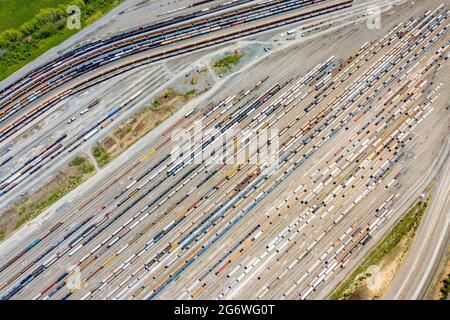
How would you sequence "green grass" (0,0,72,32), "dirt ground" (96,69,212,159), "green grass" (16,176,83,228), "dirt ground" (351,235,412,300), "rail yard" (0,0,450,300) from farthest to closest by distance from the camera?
"green grass" (0,0,72,32) < "dirt ground" (96,69,212,159) < "green grass" (16,176,83,228) < "rail yard" (0,0,450,300) < "dirt ground" (351,235,412,300)

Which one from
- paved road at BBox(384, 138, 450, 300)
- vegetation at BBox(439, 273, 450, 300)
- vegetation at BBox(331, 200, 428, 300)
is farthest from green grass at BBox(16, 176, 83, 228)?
vegetation at BBox(439, 273, 450, 300)

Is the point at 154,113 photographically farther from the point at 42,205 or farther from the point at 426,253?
the point at 426,253

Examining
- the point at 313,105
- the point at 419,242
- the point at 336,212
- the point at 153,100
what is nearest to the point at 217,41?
the point at 153,100

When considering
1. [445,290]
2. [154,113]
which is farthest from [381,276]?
[154,113]

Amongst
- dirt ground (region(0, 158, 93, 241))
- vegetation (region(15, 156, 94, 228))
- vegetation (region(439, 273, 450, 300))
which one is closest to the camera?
vegetation (region(439, 273, 450, 300))

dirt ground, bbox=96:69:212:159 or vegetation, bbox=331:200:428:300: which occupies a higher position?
dirt ground, bbox=96:69:212:159

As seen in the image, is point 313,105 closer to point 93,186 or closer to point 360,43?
point 360,43

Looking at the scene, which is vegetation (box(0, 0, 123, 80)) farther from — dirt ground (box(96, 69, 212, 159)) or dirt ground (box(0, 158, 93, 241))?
dirt ground (box(0, 158, 93, 241))
